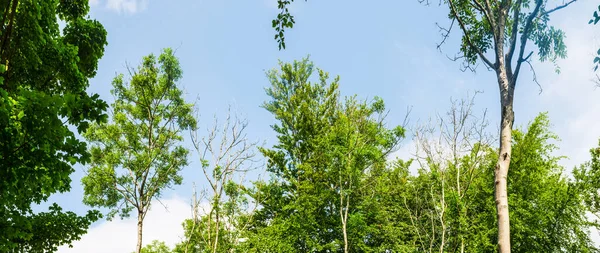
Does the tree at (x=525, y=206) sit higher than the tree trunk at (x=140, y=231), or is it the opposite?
the tree at (x=525, y=206)

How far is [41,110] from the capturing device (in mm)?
4789

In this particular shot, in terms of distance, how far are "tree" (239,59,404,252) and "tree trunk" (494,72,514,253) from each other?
14.0 m

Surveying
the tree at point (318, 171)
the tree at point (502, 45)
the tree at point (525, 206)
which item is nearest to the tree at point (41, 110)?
the tree at point (502, 45)

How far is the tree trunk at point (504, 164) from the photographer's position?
4.91 metres

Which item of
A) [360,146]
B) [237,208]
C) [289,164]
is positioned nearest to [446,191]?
[360,146]

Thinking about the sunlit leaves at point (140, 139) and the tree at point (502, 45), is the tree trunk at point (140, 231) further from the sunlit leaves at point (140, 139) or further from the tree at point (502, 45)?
the tree at point (502, 45)

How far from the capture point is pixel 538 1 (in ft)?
19.0

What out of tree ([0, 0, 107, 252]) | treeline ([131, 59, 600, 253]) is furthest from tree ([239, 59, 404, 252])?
tree ([0, 0, 107, 252])

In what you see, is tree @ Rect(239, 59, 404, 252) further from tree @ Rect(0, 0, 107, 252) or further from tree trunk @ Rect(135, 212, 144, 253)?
tree @ Rect(0, 0, 107, 252)

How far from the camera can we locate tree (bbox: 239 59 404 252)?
20812mm

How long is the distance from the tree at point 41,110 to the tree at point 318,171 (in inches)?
411

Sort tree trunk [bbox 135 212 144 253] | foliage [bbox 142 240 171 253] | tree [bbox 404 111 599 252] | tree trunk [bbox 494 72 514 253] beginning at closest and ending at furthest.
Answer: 1. tree trunk [bbox 494 72 514 253]
2. tree trunk [bbox 135 212 144 253]
3. tree [bbox 404 111 599 252]
4. foliage [bbox 142 240 171 253]

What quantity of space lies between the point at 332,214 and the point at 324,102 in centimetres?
796

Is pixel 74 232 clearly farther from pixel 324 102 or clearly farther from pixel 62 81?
pixel 324 102
